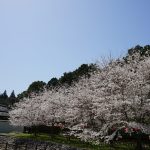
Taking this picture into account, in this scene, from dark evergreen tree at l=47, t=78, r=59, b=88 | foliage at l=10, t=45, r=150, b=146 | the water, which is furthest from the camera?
dark evergreen tree at l=47, t=78, r=59, b=88

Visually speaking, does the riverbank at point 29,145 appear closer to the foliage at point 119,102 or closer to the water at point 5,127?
the foliage at point 119,102

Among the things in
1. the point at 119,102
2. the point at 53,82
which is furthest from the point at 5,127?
the point at 119,102

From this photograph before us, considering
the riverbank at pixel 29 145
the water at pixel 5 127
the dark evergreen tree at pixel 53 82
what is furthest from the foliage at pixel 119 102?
the dark evergreen tree at pixel 53 82

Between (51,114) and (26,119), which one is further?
(26,119)

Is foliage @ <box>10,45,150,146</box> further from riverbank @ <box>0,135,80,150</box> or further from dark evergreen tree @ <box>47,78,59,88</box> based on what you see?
dark evergreen tree @ <box>47,78,59,88</box>

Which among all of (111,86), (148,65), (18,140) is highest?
(148,65)

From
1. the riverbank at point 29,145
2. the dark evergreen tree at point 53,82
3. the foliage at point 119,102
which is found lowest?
the riverbank at point 29,145

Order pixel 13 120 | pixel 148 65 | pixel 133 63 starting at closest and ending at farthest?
pixel 148 65, pixel 133 63, pixel 13 120

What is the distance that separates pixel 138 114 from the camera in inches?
759

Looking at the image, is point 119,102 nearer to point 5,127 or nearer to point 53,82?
point 5,127

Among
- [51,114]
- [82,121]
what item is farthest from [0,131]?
[82,121]

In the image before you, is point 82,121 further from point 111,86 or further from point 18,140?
point 18,140

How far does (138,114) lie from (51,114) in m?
20.9

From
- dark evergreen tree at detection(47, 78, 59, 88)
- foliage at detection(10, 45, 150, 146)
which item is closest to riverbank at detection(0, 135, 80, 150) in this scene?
foliage at detection(10, 45, 150, 146)
